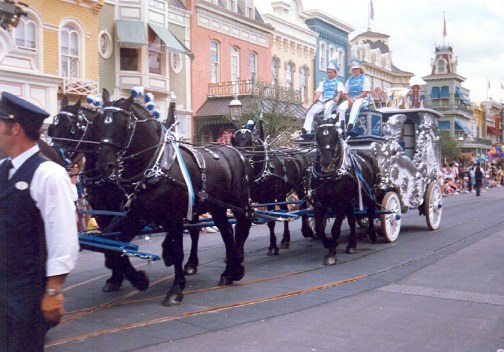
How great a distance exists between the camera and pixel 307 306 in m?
6.69

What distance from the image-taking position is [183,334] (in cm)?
555

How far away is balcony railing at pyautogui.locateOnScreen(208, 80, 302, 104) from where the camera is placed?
23266 millimetres

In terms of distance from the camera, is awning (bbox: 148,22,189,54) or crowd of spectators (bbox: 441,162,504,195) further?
crowd of spectators (bbox: 441,162,504,195)

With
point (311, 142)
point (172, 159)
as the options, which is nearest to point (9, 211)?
point (172, 159)

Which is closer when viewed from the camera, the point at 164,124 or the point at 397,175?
the point at 164,124

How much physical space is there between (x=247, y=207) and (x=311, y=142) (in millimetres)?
4229

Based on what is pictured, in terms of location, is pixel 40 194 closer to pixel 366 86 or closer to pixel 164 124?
pixel 164 124

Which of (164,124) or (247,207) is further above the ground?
(164,124)

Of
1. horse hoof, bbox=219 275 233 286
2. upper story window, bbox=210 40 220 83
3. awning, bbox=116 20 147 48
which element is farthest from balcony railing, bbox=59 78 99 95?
horse hoof, bbox=219 275 233 286

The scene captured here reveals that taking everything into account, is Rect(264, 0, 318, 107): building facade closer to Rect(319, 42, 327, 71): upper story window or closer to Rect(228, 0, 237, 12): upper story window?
Rect(319, 42, 327, 71): upper story window

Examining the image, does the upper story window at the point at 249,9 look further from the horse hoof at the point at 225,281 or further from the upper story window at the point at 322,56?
the horse hoof at the point at 225,281

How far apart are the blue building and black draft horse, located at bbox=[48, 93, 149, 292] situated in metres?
28.3

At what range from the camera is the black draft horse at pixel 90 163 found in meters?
7.22

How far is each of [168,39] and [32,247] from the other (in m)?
20.6
